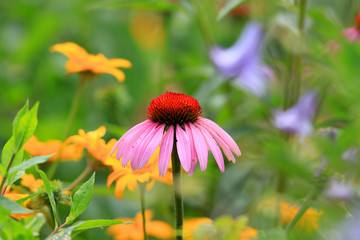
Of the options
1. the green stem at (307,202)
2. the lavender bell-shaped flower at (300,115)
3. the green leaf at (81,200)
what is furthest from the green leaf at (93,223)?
the lavender bell-shaped flower at (300,115)

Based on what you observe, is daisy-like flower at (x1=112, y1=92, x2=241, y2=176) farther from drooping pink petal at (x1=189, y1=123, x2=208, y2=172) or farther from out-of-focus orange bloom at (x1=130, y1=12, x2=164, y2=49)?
out-of-focus orange bloom at (x1=130, y1=12, x2=164, y2=49)

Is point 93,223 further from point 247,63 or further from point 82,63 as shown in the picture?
point 247,63

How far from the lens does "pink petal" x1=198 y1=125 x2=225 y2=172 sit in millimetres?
323

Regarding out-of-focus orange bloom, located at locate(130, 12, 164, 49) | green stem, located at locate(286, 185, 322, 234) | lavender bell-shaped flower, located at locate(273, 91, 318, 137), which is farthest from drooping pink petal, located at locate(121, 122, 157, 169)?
out-of-focus orange bloom, located at locate(130, 12, 164, 49)

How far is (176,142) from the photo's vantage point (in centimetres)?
34

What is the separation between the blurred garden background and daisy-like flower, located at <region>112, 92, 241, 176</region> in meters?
0.03

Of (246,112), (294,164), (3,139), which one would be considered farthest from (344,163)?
(3,139)

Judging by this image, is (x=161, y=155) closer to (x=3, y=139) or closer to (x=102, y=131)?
(x=102, y=131)

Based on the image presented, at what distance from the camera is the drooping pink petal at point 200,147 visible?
320mm

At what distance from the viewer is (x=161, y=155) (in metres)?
0.32

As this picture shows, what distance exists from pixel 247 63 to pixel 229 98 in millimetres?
119

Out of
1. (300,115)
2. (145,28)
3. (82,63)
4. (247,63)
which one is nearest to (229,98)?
(247,63)

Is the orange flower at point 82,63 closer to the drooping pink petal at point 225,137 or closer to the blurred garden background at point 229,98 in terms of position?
the blurred garden background at point 229,98

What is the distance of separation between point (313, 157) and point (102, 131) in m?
0.19
